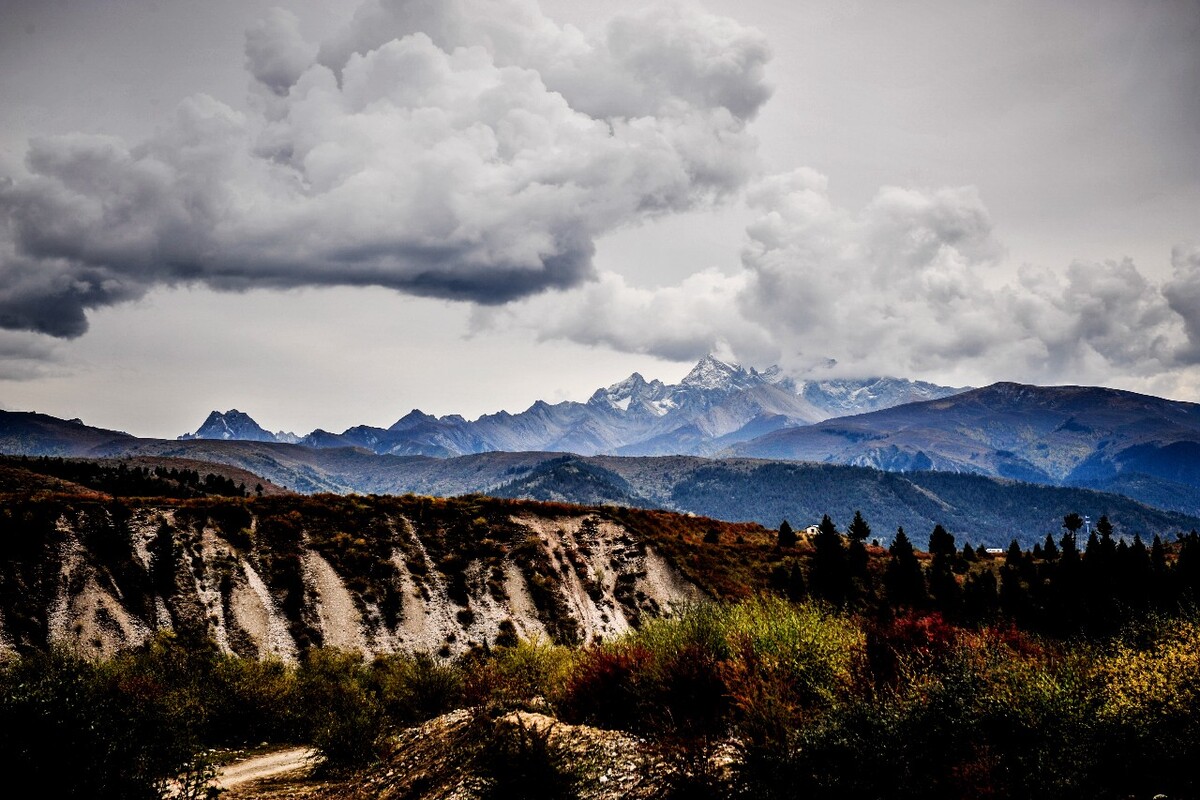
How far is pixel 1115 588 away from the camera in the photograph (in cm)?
8912

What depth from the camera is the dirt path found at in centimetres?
3325

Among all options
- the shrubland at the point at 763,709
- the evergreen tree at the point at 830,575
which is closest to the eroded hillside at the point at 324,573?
the evergreen tree at the point at 830,575

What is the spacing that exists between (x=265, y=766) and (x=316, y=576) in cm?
3688

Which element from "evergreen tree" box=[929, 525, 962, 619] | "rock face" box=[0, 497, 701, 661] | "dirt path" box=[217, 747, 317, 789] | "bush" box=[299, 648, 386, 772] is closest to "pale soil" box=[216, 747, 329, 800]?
"dirt path" box=[217, 747, 317, 789]

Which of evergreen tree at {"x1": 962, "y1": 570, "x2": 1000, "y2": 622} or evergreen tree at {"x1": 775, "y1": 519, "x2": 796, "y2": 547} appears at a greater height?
evergreen tree at {"x1": 775, "y1": 519, "x2": 796, "y2": 547}

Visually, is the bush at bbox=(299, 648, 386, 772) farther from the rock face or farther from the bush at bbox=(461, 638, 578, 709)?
the rock face

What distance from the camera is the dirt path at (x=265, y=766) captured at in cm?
3325

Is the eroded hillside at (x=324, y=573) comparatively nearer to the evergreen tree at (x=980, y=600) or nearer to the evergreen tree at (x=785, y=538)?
the evergreen tree at (x=785, y=538)

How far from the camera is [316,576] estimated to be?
7119cm

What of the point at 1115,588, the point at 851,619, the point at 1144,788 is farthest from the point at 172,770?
the point at 1115,588

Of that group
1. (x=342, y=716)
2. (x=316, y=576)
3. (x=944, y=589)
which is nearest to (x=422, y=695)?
(x=342, y=716)

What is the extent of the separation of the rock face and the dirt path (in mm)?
24968

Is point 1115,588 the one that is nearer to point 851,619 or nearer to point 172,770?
point 851,619

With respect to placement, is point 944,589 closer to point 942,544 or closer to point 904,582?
point 904,582
